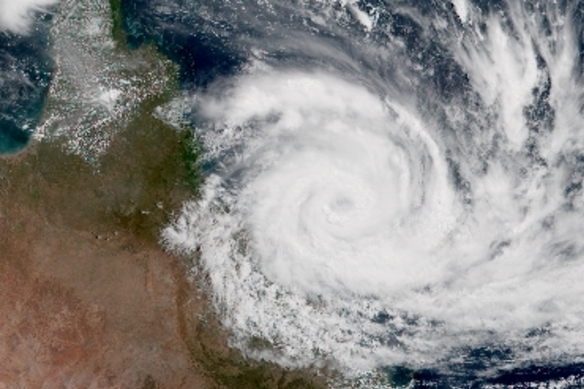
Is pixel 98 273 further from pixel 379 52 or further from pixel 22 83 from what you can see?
pixel 379 52

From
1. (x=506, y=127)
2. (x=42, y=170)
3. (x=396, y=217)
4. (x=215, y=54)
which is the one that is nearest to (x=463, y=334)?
(x=396, y=217)

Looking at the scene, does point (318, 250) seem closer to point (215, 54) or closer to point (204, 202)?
point (204, 202)

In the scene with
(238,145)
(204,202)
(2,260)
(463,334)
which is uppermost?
(238,145)

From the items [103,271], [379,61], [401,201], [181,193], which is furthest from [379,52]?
[103,271]

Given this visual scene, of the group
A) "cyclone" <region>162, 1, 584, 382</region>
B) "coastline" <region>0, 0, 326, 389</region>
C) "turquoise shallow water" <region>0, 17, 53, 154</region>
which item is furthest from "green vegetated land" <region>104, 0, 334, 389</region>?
"turquoise shallow water" <region>0, 17, 53, 154</region>

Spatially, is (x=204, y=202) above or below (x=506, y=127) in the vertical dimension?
below

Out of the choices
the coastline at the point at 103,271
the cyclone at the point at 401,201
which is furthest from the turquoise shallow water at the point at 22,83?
the cyclone at the point at 401,201
